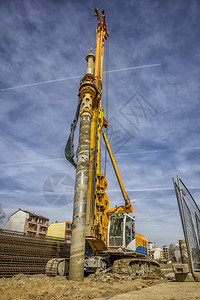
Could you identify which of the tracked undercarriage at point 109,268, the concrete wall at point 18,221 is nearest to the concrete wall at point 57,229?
the concrete wall at point 18,221

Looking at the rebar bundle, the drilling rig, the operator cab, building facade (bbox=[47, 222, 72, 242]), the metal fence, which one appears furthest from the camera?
building facade (bbox=[47, 222, 72, 242])

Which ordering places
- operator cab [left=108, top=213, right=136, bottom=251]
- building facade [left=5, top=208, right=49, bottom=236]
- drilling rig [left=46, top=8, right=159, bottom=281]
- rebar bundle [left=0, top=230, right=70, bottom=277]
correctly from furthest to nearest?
1. building facade [left=5, top=208, right=49, bottom=236]
2. operator cab [left=108, top=213, right=136, bottom=251]
3. rebar bundle [left=0, top=230, right=70, bottom=277]
4. drilling rig [left=46, top=8, right=159, bottom=281]

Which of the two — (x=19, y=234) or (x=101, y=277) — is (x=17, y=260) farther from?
(x=101, y=277)

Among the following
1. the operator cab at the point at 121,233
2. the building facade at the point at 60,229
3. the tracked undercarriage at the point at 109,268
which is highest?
the building facade at the point at 60,229

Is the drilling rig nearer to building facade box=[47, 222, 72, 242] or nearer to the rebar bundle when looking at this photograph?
the rebar bundle

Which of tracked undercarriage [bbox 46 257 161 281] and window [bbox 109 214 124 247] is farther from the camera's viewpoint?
window [bbox 109 214 124 247]

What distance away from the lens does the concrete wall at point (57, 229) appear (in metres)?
52.8

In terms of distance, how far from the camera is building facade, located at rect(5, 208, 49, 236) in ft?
164

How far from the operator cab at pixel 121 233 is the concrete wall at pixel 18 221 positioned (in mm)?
44523

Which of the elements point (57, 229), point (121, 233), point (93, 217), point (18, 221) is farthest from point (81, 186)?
point (57, 229)

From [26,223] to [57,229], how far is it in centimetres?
854

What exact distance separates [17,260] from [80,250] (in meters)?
4.55

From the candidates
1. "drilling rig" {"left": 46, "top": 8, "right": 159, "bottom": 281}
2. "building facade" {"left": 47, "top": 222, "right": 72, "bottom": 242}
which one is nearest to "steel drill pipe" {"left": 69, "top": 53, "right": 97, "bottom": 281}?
"drilling rig" {"left": 46, "top": 8, "right": 159, "bottom": 281}

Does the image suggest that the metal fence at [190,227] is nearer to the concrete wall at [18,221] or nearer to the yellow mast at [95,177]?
the yellow mast at [95,177]
